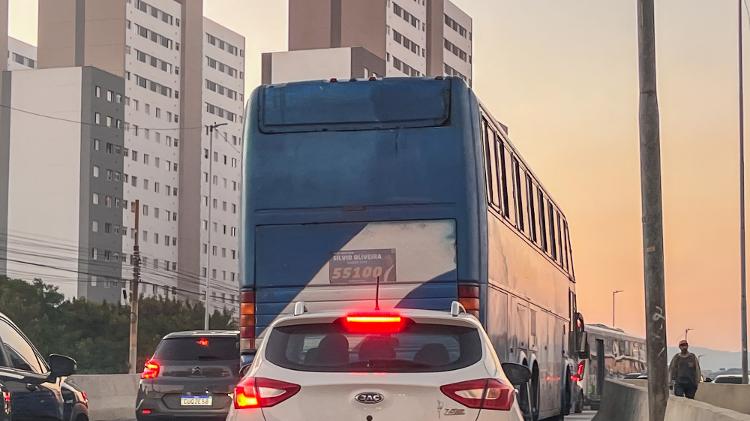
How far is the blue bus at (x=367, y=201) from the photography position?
595 inches

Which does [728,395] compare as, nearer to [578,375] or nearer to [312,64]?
[578,375]

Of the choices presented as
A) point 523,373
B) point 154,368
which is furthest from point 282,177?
point 523,373

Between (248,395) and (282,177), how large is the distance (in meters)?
7.52

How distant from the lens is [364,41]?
139250 mm

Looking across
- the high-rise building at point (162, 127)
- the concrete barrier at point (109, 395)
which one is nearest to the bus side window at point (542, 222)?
the concrete barrier at point (109, 395)

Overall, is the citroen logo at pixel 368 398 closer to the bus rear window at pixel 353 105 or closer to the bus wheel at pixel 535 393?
the bus rear window at pixel 353 105

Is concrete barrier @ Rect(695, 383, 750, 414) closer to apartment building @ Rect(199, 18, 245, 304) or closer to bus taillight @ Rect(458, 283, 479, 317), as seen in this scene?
bus taillight @ Rect(458, 283, 479, 317)

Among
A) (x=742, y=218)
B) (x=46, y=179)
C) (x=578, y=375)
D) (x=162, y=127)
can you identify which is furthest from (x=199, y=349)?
(x=162, y=127)

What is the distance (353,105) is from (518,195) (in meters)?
4.36

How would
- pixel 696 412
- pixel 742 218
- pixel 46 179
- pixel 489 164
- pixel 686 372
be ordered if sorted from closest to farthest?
pixel 696 412
pixel 489 164
pixel 686 372
pixel 742 218
pixel 46 179

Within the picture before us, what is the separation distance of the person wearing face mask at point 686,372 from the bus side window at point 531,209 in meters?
10.3

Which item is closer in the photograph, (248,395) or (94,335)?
(248,395)

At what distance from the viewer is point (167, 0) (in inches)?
6024

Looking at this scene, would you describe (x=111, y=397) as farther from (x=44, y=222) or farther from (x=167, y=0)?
(x=167, y=0)
